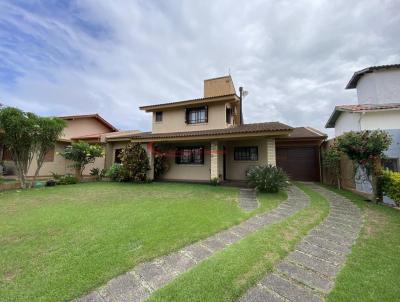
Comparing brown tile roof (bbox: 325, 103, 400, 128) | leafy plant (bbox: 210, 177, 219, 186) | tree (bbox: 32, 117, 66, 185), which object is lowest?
leafy plant (bbox: 210, 177, 219, 186)

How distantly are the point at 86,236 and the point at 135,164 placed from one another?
900 cm

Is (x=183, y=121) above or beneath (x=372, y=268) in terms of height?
above

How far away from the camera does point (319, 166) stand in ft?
46.4

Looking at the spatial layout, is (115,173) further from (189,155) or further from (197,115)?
(197,115)

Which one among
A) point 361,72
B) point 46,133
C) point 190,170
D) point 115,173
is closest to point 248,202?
point 190,170

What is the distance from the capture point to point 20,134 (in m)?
10.1

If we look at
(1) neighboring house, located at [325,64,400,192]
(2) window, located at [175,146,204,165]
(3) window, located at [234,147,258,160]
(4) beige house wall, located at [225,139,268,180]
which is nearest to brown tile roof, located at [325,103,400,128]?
(1) neighboring house, located at [325,64,400,192]

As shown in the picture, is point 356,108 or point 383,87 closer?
point 356,108

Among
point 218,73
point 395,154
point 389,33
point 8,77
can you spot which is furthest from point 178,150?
point 389,33

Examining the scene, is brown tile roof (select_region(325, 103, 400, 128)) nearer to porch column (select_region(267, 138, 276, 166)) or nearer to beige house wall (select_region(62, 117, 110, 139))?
porch column (select_region(267, 138, 276, 166))

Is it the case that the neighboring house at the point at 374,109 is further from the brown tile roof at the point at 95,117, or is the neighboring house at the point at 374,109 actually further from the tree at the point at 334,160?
the brown tile roof at the point at 95,117

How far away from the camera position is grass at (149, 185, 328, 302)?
242cm

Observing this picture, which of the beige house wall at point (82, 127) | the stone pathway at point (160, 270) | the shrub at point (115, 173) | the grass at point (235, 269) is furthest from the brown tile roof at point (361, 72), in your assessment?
the beige house wall at point (82, 127)

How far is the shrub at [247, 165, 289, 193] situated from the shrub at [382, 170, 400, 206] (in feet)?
11.2
